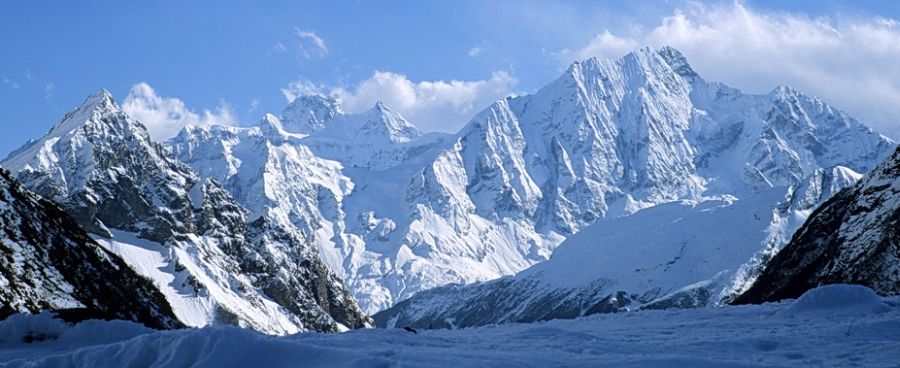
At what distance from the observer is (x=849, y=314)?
2728 cm

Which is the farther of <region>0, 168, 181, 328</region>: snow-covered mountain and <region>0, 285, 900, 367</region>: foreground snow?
<region>0, 168, 181, 328</region>: snow-covered mountain

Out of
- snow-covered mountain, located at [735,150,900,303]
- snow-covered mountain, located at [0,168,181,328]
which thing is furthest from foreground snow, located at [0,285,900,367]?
snow-covered mountain, located at [735,150,900,303]

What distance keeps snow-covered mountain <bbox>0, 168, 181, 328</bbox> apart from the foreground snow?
26557 mm

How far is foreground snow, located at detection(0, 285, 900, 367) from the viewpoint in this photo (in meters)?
17.5

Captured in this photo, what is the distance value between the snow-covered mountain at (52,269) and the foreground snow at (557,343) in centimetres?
2656

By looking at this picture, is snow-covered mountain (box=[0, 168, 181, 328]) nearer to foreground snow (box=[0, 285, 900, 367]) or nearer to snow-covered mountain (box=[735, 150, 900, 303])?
foreground snow (box=[0, 285, 900, 367])

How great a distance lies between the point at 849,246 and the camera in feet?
243

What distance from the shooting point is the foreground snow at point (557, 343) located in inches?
688

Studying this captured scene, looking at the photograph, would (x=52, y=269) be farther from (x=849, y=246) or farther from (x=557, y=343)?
(x=849, y=246)

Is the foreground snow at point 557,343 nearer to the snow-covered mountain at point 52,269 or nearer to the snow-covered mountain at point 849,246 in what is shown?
the snow-covered mountain at point 52,269

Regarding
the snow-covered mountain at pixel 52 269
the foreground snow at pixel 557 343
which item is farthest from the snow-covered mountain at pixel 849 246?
the snow-covered mountain at pixel 52 269

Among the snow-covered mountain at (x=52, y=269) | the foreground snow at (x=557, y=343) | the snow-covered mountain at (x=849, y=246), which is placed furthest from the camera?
the snow-covered mountain at (x=849, y=246)

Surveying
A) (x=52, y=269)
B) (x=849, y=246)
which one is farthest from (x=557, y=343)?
(x=849, y=246)

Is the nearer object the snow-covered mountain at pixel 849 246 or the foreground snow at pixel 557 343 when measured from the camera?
the foreground snow at pixel 557 343
